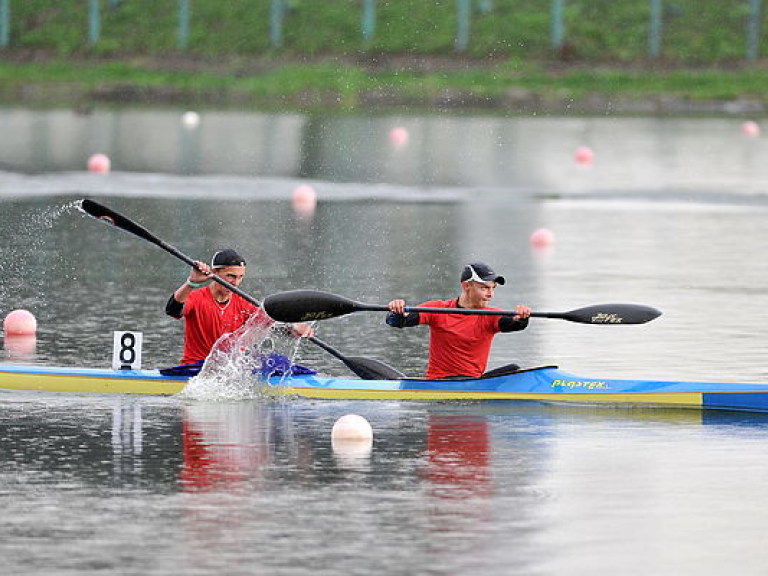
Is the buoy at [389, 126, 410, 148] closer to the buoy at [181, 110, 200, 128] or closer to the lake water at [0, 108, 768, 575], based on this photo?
the lake water at [0, 108, 768, 575]

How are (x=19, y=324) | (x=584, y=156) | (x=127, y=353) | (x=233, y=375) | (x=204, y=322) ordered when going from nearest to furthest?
(x=233, y=375), (x=204, y=322), (x=127, y=353), (x=19, y=324), (x=584, y=156)

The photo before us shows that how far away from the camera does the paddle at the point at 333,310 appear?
17.1 meters

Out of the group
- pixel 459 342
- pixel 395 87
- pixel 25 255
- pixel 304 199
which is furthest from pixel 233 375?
pixel 395 87

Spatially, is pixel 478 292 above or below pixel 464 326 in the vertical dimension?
above

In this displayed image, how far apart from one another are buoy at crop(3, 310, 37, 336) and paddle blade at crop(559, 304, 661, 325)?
18.6 ft

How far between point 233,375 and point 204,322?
51cm

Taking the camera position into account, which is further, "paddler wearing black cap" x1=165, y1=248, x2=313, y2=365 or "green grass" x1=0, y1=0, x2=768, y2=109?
"green grass" x1=0, y1=0, x2=768, y2=109

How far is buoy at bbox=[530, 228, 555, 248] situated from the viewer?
29.2m

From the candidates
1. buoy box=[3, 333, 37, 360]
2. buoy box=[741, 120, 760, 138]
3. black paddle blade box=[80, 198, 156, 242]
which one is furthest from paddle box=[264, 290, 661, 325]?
buoy box=[741, 120, 760, 138]

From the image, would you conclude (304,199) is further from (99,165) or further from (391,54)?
(391,54)

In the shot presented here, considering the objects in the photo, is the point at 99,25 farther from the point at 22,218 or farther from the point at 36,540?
the point at 36,540

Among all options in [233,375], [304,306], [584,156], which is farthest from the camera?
[584,156]

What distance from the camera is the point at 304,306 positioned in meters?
17.2

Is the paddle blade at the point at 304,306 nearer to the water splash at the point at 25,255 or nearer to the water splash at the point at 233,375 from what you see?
the water splash at the point at 233,375
